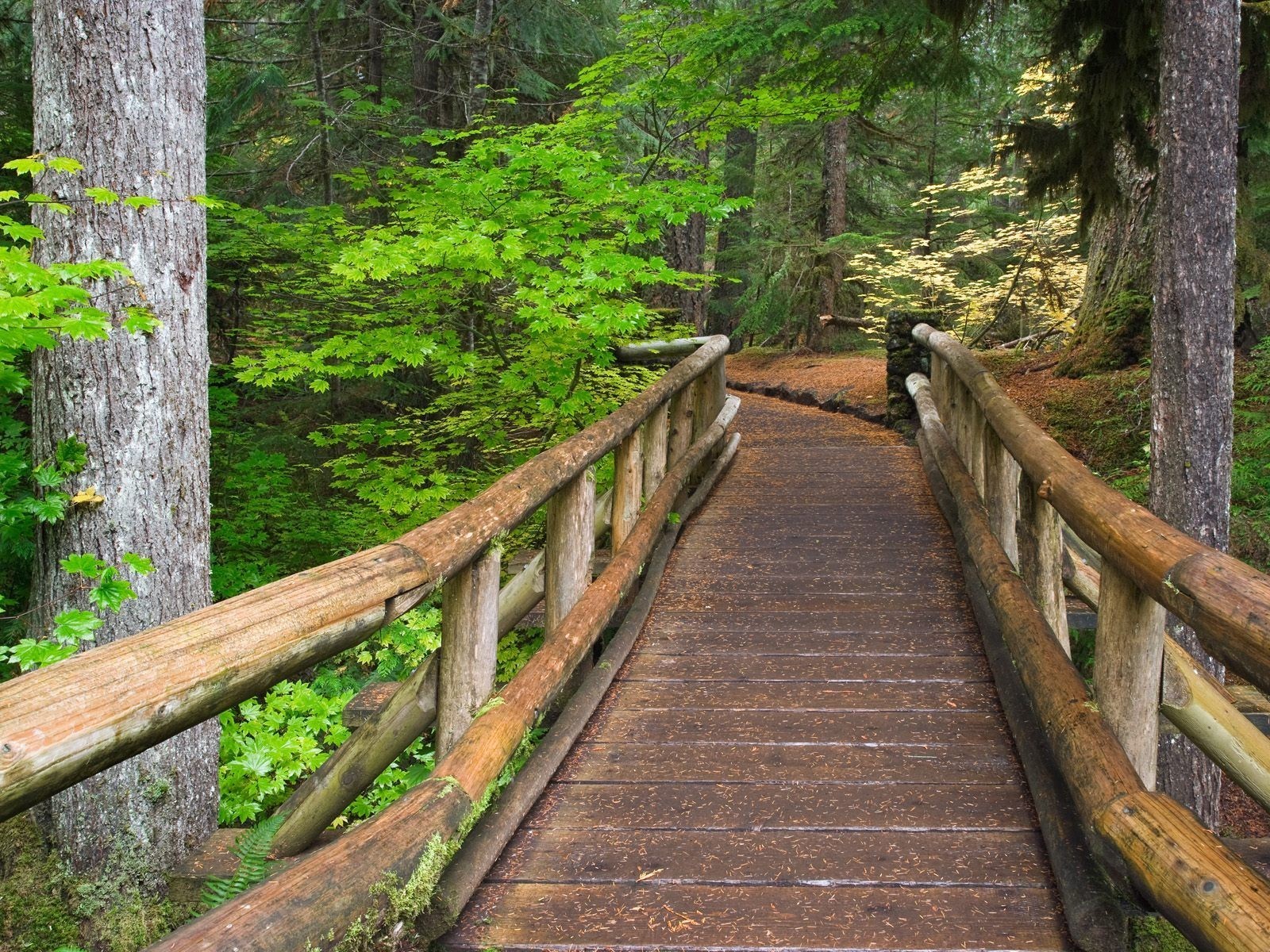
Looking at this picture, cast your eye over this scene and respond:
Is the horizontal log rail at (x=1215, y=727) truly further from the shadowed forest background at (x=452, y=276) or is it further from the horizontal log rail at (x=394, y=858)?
the shadowed forest background at (x=452, y=276)

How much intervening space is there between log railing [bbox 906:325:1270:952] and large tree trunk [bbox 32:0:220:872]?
345cm

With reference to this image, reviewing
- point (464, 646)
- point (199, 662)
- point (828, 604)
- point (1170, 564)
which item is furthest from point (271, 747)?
point (1170, 564)

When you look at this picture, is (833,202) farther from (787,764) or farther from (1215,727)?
(787,764)

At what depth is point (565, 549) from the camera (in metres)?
3.96

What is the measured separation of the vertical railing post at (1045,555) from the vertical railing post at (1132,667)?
98 cm

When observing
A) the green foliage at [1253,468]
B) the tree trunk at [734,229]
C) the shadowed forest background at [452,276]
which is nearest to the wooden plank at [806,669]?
the shadowed forest background at [452,276]

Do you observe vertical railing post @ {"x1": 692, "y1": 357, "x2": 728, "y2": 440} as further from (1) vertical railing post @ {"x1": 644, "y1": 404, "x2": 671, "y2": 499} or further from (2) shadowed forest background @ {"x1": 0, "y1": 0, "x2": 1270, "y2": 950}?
(1) vertical railing post @ {"x1": 644, "y1": 404, "x2": 671, "y2": 499}

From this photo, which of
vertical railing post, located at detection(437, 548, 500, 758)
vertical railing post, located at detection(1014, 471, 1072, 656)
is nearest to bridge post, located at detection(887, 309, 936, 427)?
vertical railing post, located at detection(1014, 471, 1072, 656)

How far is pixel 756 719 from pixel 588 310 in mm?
3923

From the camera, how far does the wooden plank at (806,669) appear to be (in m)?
4.06

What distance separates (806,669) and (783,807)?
49.7 inches

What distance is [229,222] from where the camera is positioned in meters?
8.97

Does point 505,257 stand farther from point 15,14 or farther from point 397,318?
point 15,14

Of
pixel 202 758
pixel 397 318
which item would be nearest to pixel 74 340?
pixel 202 758
